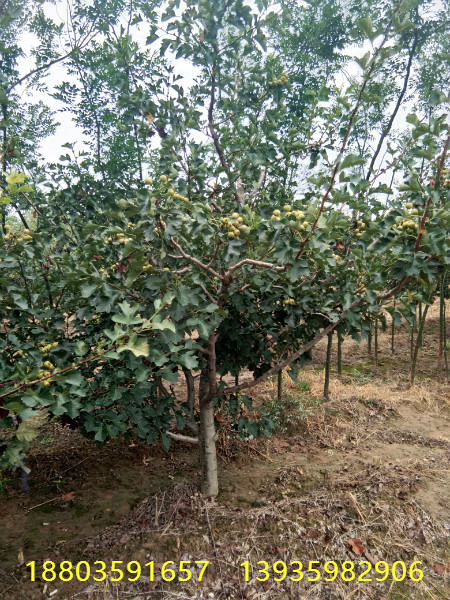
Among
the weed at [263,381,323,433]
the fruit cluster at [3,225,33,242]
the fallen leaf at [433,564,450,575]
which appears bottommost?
the fallen leaf at [433,564,450,575]

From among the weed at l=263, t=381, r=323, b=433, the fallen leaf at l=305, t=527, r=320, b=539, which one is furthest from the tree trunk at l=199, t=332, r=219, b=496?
the weed at l=263, t=381, r=323, b=433

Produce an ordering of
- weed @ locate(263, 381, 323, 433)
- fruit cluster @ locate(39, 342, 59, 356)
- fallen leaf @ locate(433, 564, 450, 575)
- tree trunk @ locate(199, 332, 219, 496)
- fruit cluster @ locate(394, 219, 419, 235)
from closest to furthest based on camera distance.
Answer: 1. fruit cluster @ locate(394, 219, 419, 235)
2. fruit cluster @ locate(39, 342, 59, 356)
3. fallen leaf @ locate(433, 564, 450, 575)
4. tree trunk @ locate(199, 332, 219, 496)
5. weed @ locate(263, 381, 323, 433)

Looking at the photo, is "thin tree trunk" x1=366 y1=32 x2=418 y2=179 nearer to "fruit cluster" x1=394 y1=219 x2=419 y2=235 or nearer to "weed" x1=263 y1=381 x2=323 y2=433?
"weed" x1=263 y1=381 x2=323 y2=433

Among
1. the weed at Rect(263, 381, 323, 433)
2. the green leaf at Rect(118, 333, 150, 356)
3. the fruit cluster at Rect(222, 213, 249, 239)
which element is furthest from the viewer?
the weed at Rect(263, 381, 323, 433)

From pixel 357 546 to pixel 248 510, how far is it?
2.30 feet

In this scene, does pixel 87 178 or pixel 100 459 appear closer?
pixel 87 178

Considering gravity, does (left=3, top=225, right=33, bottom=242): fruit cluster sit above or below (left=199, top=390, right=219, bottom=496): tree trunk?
above

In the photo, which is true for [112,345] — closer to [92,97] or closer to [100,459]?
[100,459]

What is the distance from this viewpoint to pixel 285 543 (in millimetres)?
2459

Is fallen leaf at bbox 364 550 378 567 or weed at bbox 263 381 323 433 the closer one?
fallen leaf at bbox 364 550 378 567

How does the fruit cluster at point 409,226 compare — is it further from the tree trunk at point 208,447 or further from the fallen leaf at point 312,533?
the fallen leaf at point 312,533

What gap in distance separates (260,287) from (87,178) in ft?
5.60

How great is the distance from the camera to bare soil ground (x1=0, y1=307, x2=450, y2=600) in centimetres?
223

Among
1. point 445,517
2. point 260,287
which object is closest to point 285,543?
point 445,517
